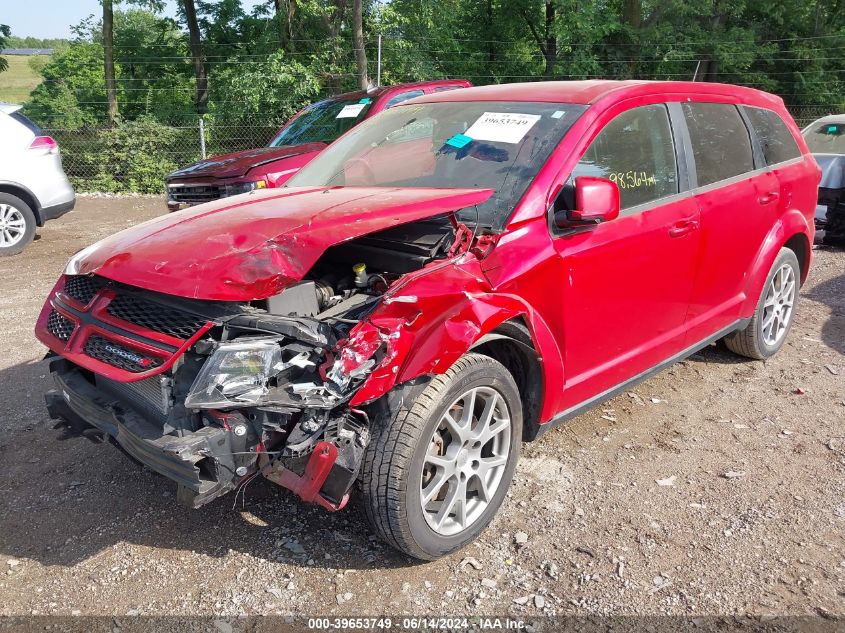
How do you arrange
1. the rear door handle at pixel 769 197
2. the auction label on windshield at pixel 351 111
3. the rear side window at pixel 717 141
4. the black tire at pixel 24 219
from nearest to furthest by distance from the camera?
1. the rear side window at pixel 717 141
2. the rear door handle at pixel 769 197
3. the auction label on windshield at pixel 351 111
4. the black tire at pixel 24 219

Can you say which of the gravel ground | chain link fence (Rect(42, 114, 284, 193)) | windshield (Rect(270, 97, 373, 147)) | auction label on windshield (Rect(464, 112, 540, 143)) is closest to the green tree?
chain link fence (Rect(42, 114, 284, 193))

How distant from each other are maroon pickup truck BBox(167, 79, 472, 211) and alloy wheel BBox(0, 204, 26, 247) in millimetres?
2083

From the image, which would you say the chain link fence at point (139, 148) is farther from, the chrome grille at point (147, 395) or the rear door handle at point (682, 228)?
the chrome grille at point (147, 395)

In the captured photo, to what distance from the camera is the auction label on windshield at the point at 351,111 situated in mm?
8600

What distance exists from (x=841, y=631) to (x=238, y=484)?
2.22 meters

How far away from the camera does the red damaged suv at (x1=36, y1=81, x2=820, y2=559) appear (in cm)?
250

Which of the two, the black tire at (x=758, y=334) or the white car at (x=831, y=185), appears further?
the white car at (x=831, y=185)

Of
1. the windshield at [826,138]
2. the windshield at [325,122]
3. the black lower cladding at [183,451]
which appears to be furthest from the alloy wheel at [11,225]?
the windshield at [826,138]

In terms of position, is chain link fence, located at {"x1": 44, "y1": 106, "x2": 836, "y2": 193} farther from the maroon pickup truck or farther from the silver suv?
the maroon pickup truck

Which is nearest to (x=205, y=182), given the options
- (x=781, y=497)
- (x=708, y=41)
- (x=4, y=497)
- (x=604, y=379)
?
(x=4, y=497)

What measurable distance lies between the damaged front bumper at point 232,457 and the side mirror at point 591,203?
4.48ft

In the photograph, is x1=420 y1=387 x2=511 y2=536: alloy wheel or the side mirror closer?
x1=420 y1=387 x2=511 y2=536: alloy wheel

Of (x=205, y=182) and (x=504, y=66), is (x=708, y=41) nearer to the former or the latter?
(x=504, y=66)

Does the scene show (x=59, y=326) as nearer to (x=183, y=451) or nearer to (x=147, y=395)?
(x=147, y=395)
